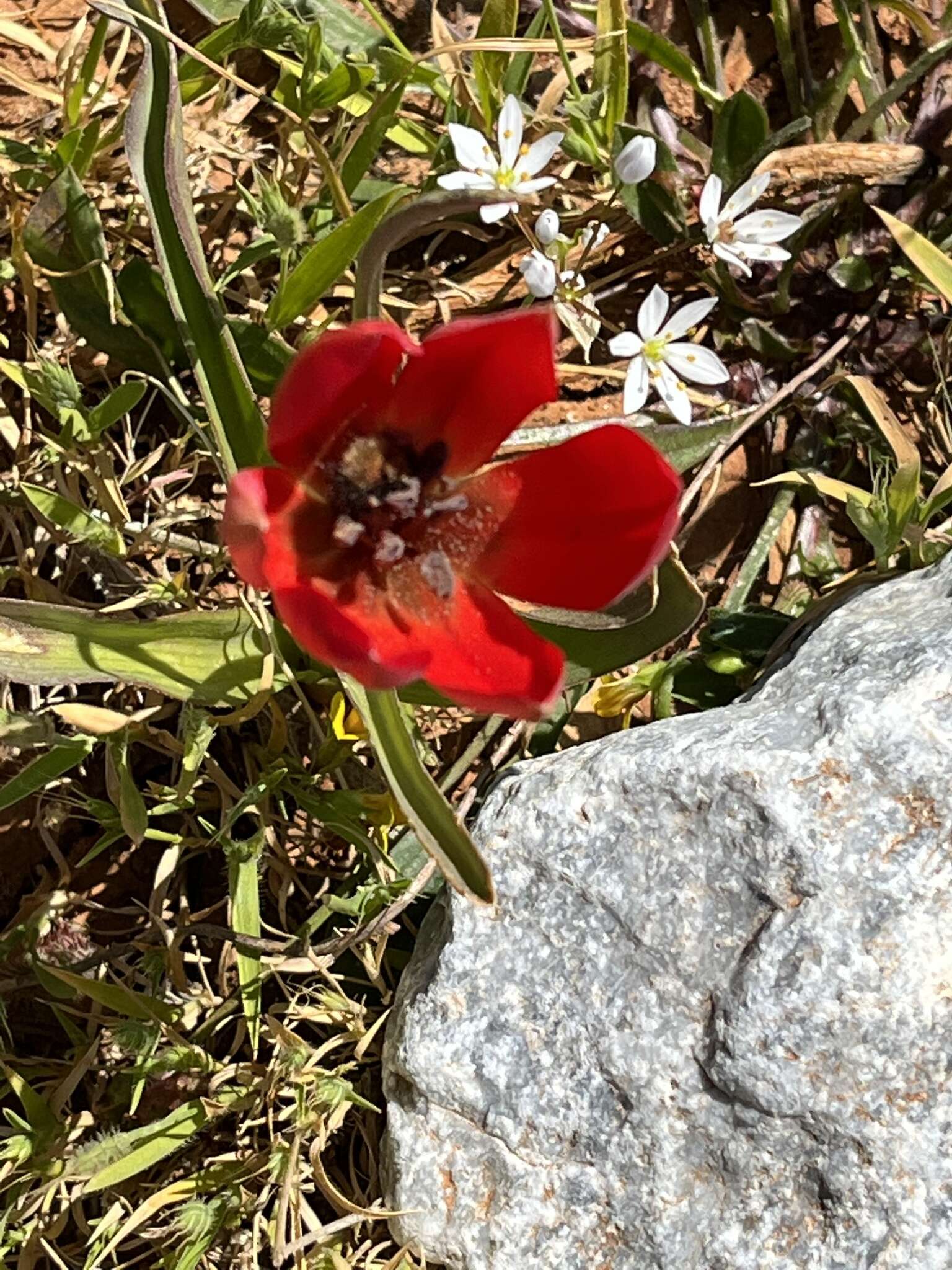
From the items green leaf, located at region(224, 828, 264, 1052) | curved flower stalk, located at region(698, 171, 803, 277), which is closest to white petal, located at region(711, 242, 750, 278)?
curved flower stalk, located at region(698, 171, 803, 277)

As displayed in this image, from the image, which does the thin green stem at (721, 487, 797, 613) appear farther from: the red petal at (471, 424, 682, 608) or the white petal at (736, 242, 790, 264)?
the red petal at (471, 424, 682, 608)

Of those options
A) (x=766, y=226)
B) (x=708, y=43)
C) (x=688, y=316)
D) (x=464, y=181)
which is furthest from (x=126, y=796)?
(x=708, y=43)

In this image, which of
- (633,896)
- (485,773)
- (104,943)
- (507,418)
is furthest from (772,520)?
(104,943)

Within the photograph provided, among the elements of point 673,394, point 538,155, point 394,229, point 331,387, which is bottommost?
point 673,394

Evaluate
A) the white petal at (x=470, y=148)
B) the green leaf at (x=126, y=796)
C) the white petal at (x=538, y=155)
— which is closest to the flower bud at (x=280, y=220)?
the white petal at (x=470, y=148)

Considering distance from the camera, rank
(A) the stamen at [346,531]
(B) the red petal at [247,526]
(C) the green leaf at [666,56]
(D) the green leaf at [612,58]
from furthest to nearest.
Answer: (C) the green leaf at [666,56], (D) the green leaf at [612,58], (A) the stamen at [346,531], (B) the red petal at [247,526]

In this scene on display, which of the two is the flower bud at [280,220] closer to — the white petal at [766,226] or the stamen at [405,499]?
the stamen at [405,499]

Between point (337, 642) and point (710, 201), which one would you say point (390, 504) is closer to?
point (337, 642)

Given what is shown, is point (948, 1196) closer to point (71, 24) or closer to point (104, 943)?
point (104, 943)
